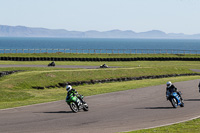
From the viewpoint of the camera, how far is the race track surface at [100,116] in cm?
1606

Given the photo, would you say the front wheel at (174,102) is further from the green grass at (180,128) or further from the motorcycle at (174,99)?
the green grass at (180,128)

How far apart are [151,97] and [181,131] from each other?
13.2m

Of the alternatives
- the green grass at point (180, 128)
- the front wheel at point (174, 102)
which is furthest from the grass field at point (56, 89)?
the front wheel at point (174, 102)

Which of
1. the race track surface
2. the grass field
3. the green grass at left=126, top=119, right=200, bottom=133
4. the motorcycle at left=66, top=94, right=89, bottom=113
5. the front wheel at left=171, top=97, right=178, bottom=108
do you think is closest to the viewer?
the green grass at left=126, top=119, right=200, bottom=133

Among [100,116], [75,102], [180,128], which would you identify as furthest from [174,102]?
[180,128]

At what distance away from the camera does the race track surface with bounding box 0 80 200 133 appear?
632 inches

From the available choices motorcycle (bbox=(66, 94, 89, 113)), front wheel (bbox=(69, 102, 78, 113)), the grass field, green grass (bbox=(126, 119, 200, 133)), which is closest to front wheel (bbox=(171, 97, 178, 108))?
the grass field

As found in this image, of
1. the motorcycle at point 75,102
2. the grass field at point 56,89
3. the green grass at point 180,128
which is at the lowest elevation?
the grass field at point 56,89

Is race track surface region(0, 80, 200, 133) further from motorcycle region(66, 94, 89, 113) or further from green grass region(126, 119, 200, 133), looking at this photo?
green grass region(126, 119, 200, 133)

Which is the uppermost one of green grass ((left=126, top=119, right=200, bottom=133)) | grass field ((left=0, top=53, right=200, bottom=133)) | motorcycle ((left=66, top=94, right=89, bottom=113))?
motorcycle ((left=66, top=94, right=89, bottom=113))

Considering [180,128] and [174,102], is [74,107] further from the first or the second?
[180,128]

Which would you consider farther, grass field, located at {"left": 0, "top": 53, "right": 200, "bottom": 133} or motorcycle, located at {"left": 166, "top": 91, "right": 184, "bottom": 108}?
grass field, located at {"left": 0, "top": 53, "right": 200, "bottom": 133}

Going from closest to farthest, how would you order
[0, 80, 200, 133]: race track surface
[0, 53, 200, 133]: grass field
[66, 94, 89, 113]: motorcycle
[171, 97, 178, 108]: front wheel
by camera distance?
[0, 80, 200, 133]: race track surface → [66, 94, 89, 113]: motorcycle → [171, 97, 178, 108]: front wheel → [0, 53, 200, 133]: grass field

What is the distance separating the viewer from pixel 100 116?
1919cm
